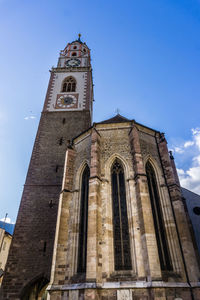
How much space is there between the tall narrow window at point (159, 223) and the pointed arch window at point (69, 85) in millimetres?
14515

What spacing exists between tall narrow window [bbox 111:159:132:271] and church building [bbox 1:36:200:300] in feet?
0.12

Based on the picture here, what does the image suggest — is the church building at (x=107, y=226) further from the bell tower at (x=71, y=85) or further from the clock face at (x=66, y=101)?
the clock face at (x=66, y=101)

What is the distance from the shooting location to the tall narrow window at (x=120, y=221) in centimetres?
849

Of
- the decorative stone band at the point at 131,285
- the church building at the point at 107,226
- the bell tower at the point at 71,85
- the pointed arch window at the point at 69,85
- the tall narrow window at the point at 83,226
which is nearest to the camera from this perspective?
the decorative stone band at the point at 131,285

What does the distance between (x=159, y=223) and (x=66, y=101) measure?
15311 mm

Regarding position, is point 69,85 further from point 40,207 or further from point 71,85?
point 40,207

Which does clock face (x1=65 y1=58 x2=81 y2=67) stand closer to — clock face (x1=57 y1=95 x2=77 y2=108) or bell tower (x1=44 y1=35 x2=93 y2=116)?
bell tower (x1=44 y1=35 x2=93 y2=116)

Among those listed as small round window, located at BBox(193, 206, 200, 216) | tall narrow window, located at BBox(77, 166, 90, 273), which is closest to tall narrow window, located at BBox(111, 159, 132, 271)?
tall narrow window, located at BBox(77, 166, 90, 273)

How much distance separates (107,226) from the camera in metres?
9.06

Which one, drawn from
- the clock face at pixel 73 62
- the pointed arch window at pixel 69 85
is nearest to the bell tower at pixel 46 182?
the pointed arch window at pixel 69 85

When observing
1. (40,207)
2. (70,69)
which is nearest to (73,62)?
(70,69)

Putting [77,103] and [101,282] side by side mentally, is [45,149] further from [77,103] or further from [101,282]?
[101,282]

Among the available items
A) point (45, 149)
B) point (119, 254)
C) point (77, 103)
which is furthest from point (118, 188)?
point (77, 103)

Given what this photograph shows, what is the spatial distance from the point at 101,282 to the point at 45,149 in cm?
1138
